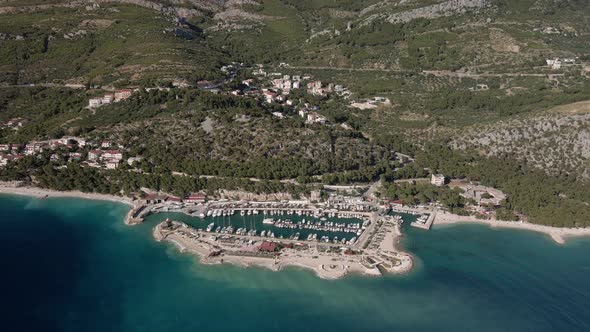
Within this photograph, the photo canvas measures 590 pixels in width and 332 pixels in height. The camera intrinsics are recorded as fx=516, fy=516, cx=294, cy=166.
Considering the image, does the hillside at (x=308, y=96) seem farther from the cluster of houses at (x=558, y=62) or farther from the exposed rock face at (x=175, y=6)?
the exposed rock face at (x=175, y=6)

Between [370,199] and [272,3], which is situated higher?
[272,3]

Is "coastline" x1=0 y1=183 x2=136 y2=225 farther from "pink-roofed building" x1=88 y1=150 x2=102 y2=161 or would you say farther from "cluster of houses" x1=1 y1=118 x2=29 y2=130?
"cluster of houses" x1=1 y1=118 x2=29 y2=130

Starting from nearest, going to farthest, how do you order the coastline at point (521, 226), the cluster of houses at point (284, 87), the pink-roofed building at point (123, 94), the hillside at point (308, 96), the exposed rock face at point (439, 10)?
the coastline at point (521, 226), the hillside at point (308, 96), the pink-roofed building at point (123, 94), the cluster of houses at point (284, 87), the exposed rock face at point (439, 10)

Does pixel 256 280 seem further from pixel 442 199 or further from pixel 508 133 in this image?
pixel 508 133

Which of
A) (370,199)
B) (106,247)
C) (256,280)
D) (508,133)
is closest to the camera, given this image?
(256,280)

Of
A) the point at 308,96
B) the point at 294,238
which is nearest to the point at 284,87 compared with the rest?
the point at 308,96

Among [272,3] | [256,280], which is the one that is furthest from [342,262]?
[272,3]

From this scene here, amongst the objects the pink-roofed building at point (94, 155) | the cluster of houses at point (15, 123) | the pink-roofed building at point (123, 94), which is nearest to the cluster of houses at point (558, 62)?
the pink-roofed building at point (123, 94)
